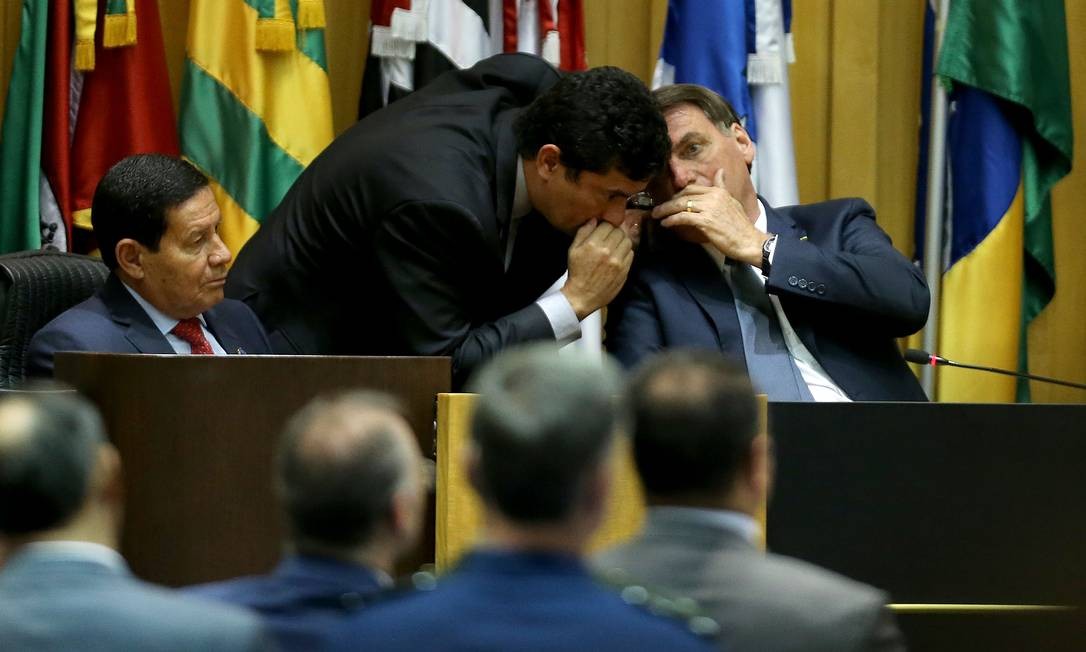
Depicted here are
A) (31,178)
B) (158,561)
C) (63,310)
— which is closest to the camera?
(158,561)

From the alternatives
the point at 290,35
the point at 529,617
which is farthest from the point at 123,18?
the point at 529,617

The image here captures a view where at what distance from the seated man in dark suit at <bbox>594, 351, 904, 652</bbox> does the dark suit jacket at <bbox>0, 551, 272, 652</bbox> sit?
0.46 metres

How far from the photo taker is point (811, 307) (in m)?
4.34

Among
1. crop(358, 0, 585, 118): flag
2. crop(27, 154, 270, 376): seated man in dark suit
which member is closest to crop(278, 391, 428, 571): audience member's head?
crop(27, 154, 270, 376): seated man in dark suit

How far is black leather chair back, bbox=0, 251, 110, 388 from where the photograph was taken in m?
3.93

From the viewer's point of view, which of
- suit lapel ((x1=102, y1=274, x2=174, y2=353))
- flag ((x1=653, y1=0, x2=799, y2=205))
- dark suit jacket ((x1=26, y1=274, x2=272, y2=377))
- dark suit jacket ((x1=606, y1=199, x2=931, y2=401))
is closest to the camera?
dark suit jacket ((x1=26, y1=274, x2=272, y2=377))

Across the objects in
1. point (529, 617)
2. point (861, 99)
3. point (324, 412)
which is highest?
point (861, 99)

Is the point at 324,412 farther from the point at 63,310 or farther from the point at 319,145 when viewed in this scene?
the point at 319,145

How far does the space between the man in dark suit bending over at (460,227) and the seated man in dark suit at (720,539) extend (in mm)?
1899

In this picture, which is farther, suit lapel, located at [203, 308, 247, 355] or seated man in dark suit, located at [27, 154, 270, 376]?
suit lapel, located at [203, 308, 247, 355]

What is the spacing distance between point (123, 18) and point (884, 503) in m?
3.15

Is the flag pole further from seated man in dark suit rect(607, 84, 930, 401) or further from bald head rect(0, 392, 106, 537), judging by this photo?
bald head rect(0, 392, 106, 537)

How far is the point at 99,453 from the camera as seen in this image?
6.64 feet

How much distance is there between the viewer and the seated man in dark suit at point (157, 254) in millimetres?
3893
